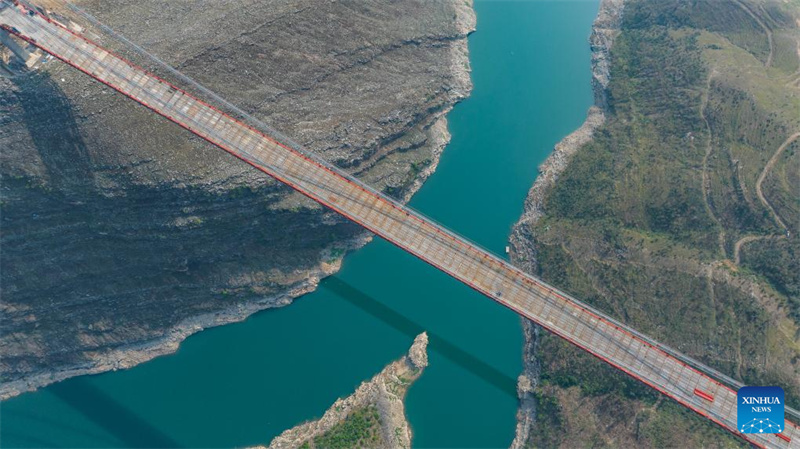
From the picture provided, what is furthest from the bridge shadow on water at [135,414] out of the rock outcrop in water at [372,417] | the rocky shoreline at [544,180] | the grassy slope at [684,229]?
the grassy slope at [684,229]

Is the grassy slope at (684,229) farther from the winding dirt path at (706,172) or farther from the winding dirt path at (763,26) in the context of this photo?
the winding dirt path at (763,26)

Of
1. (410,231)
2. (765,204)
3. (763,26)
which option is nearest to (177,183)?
(410,231)

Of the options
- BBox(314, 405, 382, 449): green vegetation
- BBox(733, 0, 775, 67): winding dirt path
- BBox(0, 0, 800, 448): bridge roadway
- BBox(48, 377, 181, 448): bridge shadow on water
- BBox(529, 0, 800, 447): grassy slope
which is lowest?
BBox(48, 377, 181, 448): bridge shadow on water

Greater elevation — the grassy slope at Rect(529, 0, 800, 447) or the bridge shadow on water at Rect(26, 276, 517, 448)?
the grassy slope at Rect(529, 0, 800, 447)

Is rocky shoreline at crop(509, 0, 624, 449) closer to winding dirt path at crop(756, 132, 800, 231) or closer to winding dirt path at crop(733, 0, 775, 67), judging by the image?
winding dirt path at crop(733, 0, 775, 67)

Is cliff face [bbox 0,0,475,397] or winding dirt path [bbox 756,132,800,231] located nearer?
cliff face [bbox 0,0,475,397]

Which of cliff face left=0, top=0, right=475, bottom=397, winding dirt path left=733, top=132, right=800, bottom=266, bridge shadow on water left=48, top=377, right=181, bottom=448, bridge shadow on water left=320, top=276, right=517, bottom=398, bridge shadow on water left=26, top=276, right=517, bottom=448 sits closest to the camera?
cliff face left=0, top=0, right=475, bottom=397

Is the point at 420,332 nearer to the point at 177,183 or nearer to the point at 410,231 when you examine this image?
the point at 410,231

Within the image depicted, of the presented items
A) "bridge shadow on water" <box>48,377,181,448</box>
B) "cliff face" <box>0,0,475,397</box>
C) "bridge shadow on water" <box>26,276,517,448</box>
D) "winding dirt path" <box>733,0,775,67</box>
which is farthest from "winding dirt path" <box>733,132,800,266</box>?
"bridge shadow on water" <box>48,377,181,448</box>
